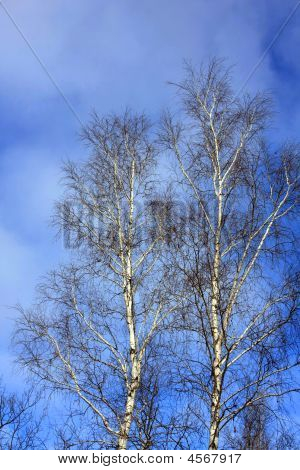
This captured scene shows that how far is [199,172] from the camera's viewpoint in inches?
461

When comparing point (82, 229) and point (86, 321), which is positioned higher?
point (82, 229)

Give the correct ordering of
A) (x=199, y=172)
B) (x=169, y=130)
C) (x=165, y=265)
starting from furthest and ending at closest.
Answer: (x=169, y=130) < (x=199, y=172) < (x=165, y=265)

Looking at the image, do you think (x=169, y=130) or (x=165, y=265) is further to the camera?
(x=169, y=130)

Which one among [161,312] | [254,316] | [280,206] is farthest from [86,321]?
[280,206]

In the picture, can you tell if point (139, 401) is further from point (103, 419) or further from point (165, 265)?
point (165, 265)

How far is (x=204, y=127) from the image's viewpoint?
12250 mm

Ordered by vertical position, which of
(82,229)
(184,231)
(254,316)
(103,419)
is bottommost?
(103,419)

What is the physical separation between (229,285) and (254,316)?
672mm

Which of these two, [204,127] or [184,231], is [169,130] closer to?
[204,127]

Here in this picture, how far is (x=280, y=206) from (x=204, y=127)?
98.9 inches
